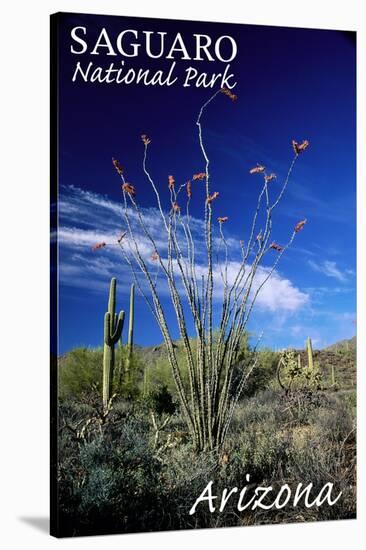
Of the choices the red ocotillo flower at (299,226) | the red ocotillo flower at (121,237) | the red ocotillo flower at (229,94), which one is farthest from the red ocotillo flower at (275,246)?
the red ocotillo flower at (121,237)

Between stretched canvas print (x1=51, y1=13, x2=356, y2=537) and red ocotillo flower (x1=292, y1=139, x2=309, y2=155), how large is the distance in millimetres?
17

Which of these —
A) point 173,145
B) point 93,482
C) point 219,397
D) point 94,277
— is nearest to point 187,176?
point 173,145

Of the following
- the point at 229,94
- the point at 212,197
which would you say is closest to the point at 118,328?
the point at 212,197

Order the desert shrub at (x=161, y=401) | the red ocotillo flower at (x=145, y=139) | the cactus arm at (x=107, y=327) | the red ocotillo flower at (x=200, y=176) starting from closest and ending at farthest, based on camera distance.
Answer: the cactus arm at (x=107, y=327) < the red ocotillo flower at (x=145, y=139) < the desert shrub at (x=161, y=401) < the red ocotillo flower at (x=200, y=176)

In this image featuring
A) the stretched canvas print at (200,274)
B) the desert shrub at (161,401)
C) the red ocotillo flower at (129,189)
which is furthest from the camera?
the desert shrub at (161,401)

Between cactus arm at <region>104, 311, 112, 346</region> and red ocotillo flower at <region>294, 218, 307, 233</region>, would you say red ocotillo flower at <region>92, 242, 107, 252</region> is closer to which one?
cactus arm at <region>104, 311, 112, 346</region>

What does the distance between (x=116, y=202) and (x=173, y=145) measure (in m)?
→ 0.75

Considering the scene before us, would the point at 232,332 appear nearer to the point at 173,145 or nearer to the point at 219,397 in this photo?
the point at 219,397

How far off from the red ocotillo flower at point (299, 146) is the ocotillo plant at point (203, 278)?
0.35m

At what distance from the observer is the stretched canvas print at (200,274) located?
10.9 m

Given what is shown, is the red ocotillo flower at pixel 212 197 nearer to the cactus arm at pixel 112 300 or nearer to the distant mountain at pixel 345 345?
the cactus arm at pixel 112 300

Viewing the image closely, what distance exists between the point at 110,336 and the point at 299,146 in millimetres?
2538

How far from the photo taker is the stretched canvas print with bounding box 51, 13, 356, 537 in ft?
35.6

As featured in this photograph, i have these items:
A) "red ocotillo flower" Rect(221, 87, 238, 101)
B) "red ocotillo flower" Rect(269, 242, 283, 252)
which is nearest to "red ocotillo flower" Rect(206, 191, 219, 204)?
"red ocotillo flower" Rect(269, 242, 283, 252)
